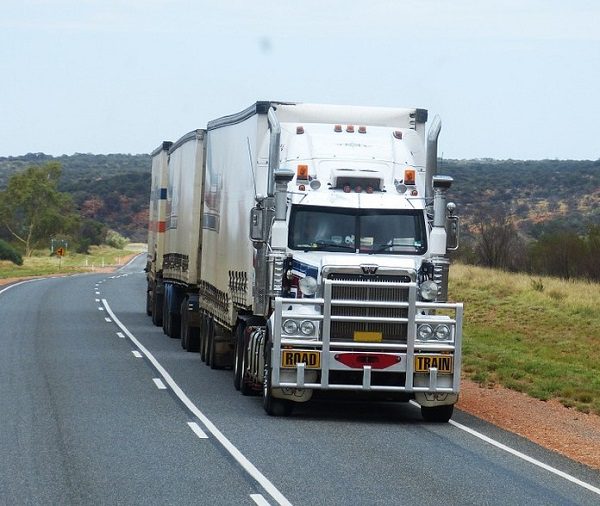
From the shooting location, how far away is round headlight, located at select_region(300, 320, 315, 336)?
1579 centimetres

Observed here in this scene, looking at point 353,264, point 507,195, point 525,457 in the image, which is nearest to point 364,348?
point 353,264

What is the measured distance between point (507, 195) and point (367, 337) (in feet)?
338

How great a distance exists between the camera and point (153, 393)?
18.3 m

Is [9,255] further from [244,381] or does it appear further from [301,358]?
[301,358]

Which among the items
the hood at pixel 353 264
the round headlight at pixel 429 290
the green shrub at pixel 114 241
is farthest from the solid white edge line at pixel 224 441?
the green shrub at pixel 114 241

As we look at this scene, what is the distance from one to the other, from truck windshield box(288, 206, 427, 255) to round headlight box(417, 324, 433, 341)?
4.05 ft

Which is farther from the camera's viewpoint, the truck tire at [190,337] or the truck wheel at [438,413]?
the truck tire at [190,337]

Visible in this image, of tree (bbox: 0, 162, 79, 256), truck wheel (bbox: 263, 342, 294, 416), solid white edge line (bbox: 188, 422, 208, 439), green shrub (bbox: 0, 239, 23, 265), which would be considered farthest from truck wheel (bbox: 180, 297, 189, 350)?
tree (bbox: 0, 162, 79, 256)

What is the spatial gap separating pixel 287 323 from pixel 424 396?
6.16 ft

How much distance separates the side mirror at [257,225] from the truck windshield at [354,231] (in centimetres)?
37

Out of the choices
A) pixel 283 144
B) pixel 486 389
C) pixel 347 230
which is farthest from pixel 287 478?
pixel 486 389

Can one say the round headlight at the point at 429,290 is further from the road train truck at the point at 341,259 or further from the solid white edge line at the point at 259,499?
the solid white edge line at the point at 259,499

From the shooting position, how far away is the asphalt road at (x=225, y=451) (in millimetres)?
10914

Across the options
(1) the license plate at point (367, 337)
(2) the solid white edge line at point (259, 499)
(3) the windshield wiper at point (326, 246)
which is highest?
(3) the windshield wiper at point (326, 246)
